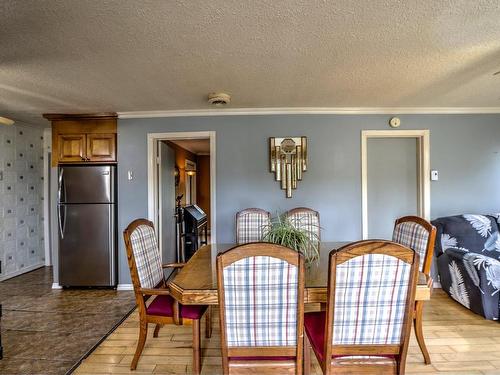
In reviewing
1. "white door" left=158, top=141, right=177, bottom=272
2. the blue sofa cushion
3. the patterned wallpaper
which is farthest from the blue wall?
the patterned wallpaper

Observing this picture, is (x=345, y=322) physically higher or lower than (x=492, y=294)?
higher

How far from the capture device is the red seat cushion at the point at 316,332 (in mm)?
1432

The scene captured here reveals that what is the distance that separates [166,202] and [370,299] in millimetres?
3393

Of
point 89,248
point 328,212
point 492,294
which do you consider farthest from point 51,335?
point 492,294

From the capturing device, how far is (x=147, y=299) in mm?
1986

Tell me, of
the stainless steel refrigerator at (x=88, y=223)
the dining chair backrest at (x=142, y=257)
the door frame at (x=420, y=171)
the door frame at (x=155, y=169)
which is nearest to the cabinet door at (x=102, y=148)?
the stainless steel refrigerator at (x=88, y=223)

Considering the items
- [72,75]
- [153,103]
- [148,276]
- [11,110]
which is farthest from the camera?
[11,110]

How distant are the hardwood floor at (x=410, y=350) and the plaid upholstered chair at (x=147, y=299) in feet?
0.76

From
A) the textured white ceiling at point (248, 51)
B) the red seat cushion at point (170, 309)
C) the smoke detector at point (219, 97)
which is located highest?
the textured white ceiling at point (248, 51)

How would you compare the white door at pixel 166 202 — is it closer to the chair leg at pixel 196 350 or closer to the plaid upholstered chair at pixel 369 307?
the chair leg at pixel 196 350

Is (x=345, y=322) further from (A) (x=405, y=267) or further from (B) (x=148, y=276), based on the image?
(B) (x=148, y=276)

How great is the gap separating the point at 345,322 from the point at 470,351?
1637 mm

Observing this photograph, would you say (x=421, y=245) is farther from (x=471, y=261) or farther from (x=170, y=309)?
(x=170, y=309)

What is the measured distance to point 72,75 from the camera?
7.73 ft
